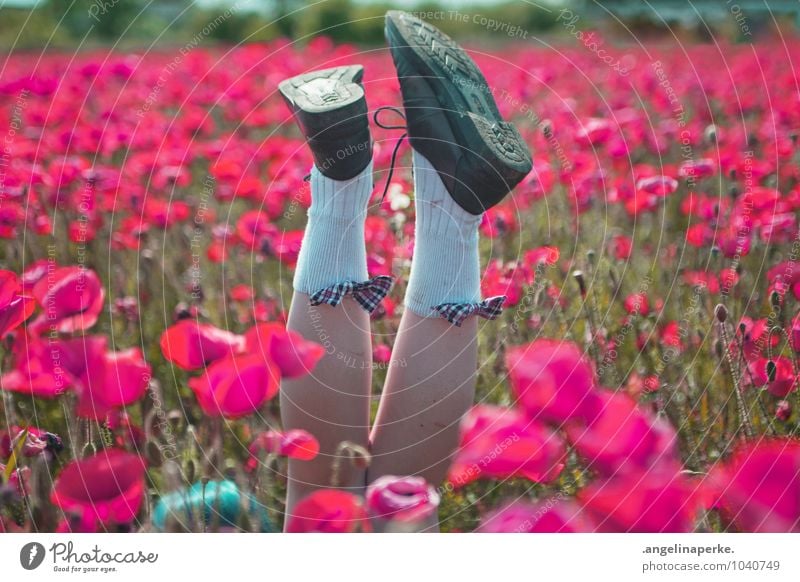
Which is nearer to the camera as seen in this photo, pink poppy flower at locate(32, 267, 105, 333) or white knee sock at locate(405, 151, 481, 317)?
pink poppy flower at locate(32, 267, 105, 333)

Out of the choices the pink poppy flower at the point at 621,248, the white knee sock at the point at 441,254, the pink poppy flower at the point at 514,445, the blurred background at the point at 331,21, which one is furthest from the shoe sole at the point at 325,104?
the blurred background at the point at 331,21

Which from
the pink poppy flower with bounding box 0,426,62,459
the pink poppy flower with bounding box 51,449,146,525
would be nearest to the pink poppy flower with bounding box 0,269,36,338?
the pink poppy flower with bounding box 0,426,62,459

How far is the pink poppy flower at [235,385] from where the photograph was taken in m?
0.78

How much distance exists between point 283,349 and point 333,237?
0.34 meters

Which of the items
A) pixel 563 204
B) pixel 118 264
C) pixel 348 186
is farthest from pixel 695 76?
pixel 348 186

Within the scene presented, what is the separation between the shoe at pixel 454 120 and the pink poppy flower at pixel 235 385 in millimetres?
482

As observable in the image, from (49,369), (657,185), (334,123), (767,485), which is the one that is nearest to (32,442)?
(49,369)

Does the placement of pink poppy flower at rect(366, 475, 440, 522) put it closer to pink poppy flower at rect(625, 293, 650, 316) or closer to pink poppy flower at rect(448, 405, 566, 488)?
pink poppy flower at rect(448, 405, 566, 488)

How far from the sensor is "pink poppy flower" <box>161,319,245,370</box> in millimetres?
842

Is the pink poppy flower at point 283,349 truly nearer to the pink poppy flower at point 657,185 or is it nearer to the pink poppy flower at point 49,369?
the pink poppy flower at point 49,369

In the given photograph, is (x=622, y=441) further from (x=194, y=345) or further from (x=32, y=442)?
(x=32, y=442)

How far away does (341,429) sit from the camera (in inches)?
44.7

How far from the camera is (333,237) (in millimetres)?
1161

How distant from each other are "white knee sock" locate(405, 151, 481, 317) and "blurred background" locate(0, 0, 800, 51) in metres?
2.39
